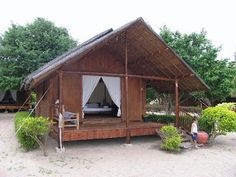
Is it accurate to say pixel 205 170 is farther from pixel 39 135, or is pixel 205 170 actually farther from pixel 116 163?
pixel 39 135

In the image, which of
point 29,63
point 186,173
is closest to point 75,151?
point 186,173

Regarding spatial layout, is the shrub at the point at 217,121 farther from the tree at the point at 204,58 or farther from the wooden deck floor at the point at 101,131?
the tree at the point at 204,58

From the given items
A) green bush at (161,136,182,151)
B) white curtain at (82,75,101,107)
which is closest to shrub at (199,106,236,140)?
green bush at (161,136,182,151)

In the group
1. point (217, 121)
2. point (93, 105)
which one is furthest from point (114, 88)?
point (217, 121)

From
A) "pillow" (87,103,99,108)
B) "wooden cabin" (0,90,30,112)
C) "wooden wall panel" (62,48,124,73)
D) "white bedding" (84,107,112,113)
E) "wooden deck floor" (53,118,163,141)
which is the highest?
"wooden wall panel" (62,48,124,73)

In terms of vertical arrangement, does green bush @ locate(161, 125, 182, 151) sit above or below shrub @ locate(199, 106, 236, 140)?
below

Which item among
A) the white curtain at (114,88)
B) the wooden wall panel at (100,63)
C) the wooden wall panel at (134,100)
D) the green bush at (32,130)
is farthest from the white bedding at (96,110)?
the green bush at (32,130)

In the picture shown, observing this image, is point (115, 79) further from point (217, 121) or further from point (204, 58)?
point (204, 58)

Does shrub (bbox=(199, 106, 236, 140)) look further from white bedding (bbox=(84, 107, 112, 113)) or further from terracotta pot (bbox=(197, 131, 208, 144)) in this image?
white bedding (bbox=(84, 107, 112, 113))

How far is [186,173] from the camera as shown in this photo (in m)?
7.98

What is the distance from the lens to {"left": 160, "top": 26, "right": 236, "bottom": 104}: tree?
18.1m

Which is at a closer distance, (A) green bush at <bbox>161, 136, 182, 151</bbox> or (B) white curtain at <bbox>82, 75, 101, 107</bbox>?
(A) green bush at <bbox>161, 136, 182, 151</bbox>

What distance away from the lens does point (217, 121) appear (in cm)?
1180

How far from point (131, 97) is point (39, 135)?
19.9ft
